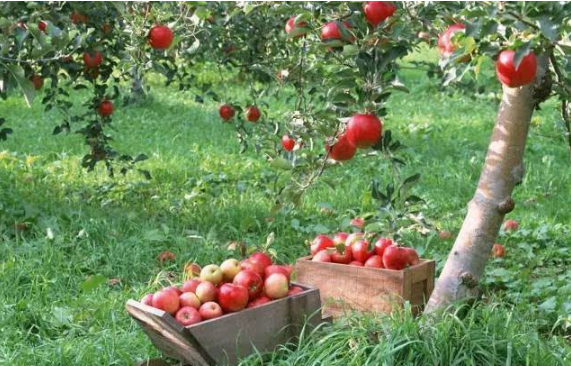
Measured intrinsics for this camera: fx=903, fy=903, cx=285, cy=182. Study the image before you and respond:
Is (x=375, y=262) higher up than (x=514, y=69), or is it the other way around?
(x=514, y=69)

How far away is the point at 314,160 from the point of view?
2.96 m

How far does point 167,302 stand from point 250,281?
0.28 meters

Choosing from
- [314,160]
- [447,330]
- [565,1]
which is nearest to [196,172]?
[314,160]

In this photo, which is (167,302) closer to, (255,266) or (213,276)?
(213,276)

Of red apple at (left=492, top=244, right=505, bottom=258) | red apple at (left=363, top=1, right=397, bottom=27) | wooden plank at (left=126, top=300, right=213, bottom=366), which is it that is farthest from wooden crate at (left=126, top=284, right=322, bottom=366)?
red apple at (left=492, top=244, right=505, bottom=258)

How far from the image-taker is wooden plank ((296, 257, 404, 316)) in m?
3.10

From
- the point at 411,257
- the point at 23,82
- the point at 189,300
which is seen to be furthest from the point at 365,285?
the point at 23,82

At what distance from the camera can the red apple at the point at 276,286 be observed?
2869 millimetres

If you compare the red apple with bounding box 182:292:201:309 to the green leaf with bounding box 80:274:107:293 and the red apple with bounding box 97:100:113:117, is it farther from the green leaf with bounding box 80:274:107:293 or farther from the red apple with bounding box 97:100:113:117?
the red apple with bounding box 97:100:113:117

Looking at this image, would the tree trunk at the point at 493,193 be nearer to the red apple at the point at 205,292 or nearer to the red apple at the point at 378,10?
the red apple at the point at 378,10

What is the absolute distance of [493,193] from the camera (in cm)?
286


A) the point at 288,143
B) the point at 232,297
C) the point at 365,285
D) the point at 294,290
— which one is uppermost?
the point at 288,143

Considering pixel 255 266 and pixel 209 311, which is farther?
pixel 255 266

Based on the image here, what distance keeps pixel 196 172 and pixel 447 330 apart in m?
4.01
